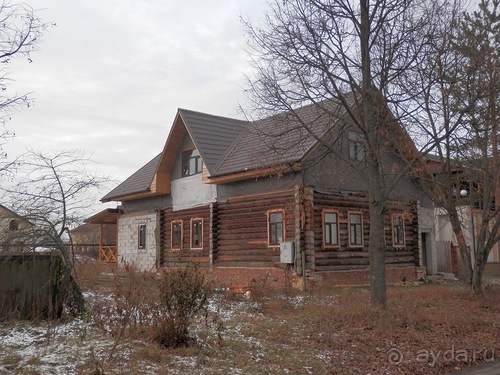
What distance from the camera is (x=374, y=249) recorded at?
1309 centimetres

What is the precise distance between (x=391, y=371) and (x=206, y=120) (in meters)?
19.6

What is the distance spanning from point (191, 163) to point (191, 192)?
4.64 ft

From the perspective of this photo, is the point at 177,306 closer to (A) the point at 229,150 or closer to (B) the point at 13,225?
(B) the point at 13,225

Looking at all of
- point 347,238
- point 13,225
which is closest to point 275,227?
point 347,238

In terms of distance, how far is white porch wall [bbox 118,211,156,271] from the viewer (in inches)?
1126

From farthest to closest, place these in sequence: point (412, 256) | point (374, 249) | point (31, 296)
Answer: point (412, 256) < point (374, 249) < point (31, 296)

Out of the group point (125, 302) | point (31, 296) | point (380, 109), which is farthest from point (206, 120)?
point (125, 302)

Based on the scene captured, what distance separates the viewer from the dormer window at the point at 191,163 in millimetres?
25938

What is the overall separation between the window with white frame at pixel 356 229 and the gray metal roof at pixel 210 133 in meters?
6.31

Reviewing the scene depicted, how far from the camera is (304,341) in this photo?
33.9 ft

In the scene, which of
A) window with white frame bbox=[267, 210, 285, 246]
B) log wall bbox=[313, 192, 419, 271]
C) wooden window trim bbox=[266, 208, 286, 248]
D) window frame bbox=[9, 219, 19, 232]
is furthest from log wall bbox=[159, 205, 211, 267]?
window frame bbox=[9, 219, 19, 232]

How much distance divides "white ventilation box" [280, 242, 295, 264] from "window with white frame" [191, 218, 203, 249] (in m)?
5.84

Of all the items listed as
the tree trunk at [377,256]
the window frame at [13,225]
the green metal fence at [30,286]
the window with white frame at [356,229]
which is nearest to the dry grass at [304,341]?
the tree trunk at [377,256]

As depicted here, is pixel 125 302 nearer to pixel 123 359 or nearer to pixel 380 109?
pixel 123 359
